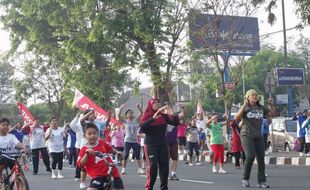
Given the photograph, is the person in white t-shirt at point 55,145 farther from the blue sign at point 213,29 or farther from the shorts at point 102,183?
the blue sign at point 213,29

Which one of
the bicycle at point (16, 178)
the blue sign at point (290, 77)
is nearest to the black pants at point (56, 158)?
the bicycle at point (16, 178)

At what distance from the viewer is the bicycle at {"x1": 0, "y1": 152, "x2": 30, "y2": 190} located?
9.39 metres

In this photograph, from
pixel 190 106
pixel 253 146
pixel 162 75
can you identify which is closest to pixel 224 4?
pixel 162 75

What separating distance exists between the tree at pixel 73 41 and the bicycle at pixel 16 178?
584 inches

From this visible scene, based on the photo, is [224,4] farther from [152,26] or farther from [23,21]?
[23,21]

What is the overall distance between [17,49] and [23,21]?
14.4ft

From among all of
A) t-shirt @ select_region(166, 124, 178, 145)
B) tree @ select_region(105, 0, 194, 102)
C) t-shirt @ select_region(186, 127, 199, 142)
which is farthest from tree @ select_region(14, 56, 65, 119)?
t-shirt @ select_region(166, 124, 178, 145)

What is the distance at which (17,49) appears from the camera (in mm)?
36656

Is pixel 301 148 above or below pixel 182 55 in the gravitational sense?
below

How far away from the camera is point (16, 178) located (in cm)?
950

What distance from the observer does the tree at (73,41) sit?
2534 cm

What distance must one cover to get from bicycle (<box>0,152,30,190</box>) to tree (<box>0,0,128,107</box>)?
14828mm

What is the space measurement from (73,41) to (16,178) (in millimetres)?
17978

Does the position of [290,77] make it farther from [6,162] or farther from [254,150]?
[6,162]
